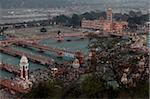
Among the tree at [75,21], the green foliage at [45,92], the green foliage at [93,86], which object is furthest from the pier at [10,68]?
the tree at [75,21]

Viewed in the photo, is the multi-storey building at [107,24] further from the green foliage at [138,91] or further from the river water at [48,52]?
the green foliage at [138,91]

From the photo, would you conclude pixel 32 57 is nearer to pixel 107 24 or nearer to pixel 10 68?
pixel 10 68

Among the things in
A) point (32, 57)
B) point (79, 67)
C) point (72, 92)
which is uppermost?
point (72, 92)

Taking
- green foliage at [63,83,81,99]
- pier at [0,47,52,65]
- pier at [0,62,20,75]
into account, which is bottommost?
pier at [0,47,52,65]

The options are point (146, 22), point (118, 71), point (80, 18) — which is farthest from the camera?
point (80, 18)

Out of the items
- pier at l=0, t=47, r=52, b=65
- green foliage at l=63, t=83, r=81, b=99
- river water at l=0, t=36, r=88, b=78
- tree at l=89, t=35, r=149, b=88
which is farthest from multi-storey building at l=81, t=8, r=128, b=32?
green foliage at l=63, t=83, r=81, b=99

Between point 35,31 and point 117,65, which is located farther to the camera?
point 35,31

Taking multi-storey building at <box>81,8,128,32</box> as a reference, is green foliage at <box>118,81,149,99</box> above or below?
above

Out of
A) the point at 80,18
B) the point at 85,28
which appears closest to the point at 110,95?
the point at 85,28

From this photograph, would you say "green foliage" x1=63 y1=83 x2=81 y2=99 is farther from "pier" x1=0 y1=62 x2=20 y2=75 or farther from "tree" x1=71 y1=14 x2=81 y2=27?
"tree" x1=71 y1=14 x2=81 y2=27

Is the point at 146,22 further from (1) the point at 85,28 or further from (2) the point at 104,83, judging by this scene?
(2) the point at 104,83

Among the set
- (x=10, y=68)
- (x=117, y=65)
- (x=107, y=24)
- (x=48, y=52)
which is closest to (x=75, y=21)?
(x=107, y=24)
